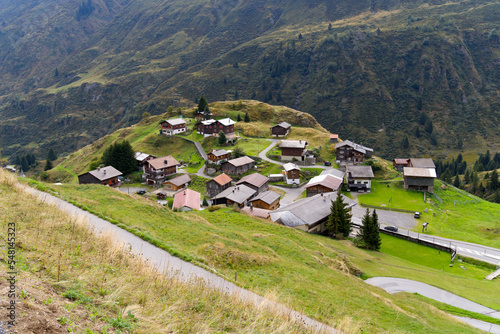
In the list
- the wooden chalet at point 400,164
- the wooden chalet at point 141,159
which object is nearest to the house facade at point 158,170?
the wooden chalet at point 141,159

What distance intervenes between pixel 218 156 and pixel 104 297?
76.1 m

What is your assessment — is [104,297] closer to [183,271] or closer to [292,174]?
[183,271]

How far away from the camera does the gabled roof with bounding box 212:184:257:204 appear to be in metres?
59.1

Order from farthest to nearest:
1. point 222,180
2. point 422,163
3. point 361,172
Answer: point 422,163
point 222,180
point 361,172

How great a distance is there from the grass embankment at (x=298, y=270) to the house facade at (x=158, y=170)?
159 feet

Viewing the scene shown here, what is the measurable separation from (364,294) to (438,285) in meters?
15.7

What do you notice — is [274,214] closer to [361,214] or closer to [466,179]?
[361,214]

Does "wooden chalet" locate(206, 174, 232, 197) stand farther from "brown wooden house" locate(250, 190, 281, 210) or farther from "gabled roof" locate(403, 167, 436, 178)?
"gabled roof" locate(403, 167, 436, 178)

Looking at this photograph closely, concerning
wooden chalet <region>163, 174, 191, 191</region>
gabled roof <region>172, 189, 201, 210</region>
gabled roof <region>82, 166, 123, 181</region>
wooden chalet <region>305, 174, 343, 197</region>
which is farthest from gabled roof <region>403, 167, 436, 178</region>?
gabled roof <region>82, 166, 123, 181</region>

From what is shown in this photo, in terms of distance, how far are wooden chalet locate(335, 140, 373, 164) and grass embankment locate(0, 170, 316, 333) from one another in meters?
79.4

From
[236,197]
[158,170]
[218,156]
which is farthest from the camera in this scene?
[218,156]

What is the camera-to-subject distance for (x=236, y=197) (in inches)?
2347

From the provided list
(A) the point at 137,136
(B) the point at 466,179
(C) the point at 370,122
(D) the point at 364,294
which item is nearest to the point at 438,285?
(D) the point at 364,294

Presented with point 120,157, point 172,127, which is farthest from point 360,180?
point 120,157
